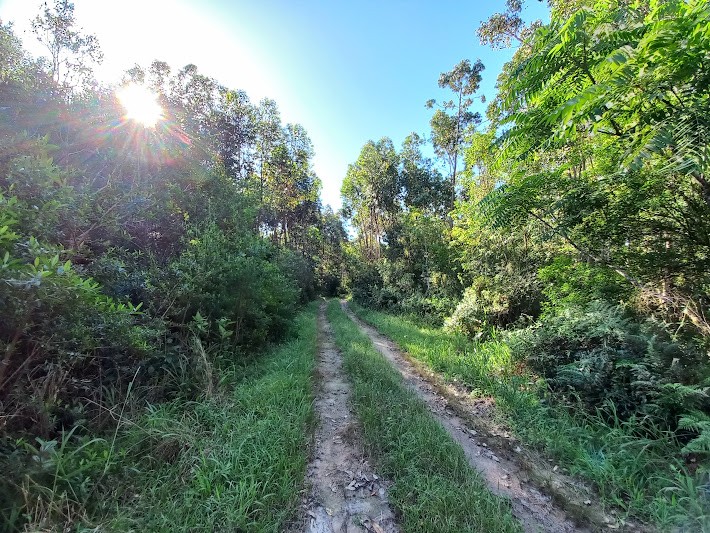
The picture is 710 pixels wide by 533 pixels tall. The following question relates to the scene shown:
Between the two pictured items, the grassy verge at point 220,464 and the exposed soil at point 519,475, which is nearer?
the grassy verge at point 220,464

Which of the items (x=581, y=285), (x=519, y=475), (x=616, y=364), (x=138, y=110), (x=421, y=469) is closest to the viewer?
(x=421, y=469)

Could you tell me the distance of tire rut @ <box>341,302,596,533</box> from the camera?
8.59 ft

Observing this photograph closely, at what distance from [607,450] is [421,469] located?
2.31 meters

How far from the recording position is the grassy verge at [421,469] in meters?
2.49

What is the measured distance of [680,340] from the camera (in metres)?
4.27

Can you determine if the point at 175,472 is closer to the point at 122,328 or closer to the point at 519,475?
the point at 122,328

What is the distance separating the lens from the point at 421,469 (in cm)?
315

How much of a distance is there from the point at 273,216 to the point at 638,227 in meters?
21.0

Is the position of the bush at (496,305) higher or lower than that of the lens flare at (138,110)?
lower

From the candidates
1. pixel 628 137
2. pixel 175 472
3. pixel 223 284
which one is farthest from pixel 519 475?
pixel 223 284

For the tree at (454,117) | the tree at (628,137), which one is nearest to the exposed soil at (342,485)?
the tree at (628,137)

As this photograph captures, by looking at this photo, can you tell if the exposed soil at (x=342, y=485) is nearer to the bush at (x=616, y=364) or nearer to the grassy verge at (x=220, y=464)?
the grassy verge at (x=220, y=464)

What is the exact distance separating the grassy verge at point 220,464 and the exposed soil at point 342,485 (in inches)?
7.6

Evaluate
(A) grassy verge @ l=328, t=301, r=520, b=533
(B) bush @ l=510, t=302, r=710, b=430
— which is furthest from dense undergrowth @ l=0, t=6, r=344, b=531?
(B) bush @ l=510, t=302, r=710, b=430
